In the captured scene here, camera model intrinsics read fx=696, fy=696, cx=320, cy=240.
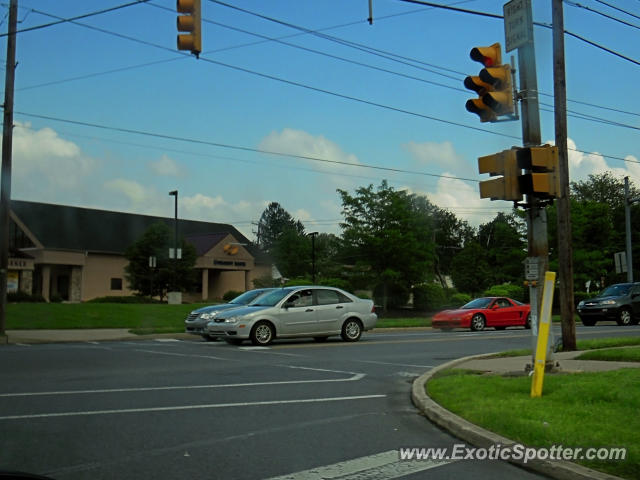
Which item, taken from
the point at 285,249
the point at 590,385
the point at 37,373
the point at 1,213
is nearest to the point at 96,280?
the point at 285,249

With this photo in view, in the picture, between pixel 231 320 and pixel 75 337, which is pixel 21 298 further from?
pixel 231 320

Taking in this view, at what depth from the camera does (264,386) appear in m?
A: 9.93

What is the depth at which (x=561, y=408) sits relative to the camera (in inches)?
274

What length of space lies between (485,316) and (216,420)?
68.1 ft

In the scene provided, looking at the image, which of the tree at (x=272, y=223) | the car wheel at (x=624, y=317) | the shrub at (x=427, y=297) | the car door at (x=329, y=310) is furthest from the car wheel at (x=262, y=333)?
the tree at (x=272, y=223)

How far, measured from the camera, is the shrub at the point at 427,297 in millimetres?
45344

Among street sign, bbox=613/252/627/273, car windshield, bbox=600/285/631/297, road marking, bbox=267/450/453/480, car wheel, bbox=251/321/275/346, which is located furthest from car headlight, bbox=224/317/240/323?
street sign, bbox=613/252/627/273

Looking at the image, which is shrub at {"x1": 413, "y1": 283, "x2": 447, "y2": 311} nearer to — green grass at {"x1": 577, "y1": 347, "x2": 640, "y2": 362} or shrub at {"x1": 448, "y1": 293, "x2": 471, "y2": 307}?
shrub at {"x1": 448, "y1": 293, "x2": 471, "y2": 307}

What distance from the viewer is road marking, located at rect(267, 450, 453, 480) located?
511 centimetres

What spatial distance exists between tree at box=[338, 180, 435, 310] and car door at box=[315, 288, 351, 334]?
2353 centimetres

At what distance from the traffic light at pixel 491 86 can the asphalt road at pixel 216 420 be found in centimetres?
407

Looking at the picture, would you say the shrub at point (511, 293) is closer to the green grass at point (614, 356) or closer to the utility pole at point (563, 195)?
the utility pole at point (563, 195)

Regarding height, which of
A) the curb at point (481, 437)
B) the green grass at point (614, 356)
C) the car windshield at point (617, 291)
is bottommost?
the curb at point (481, 437)

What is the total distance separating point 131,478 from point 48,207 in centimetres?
5523
